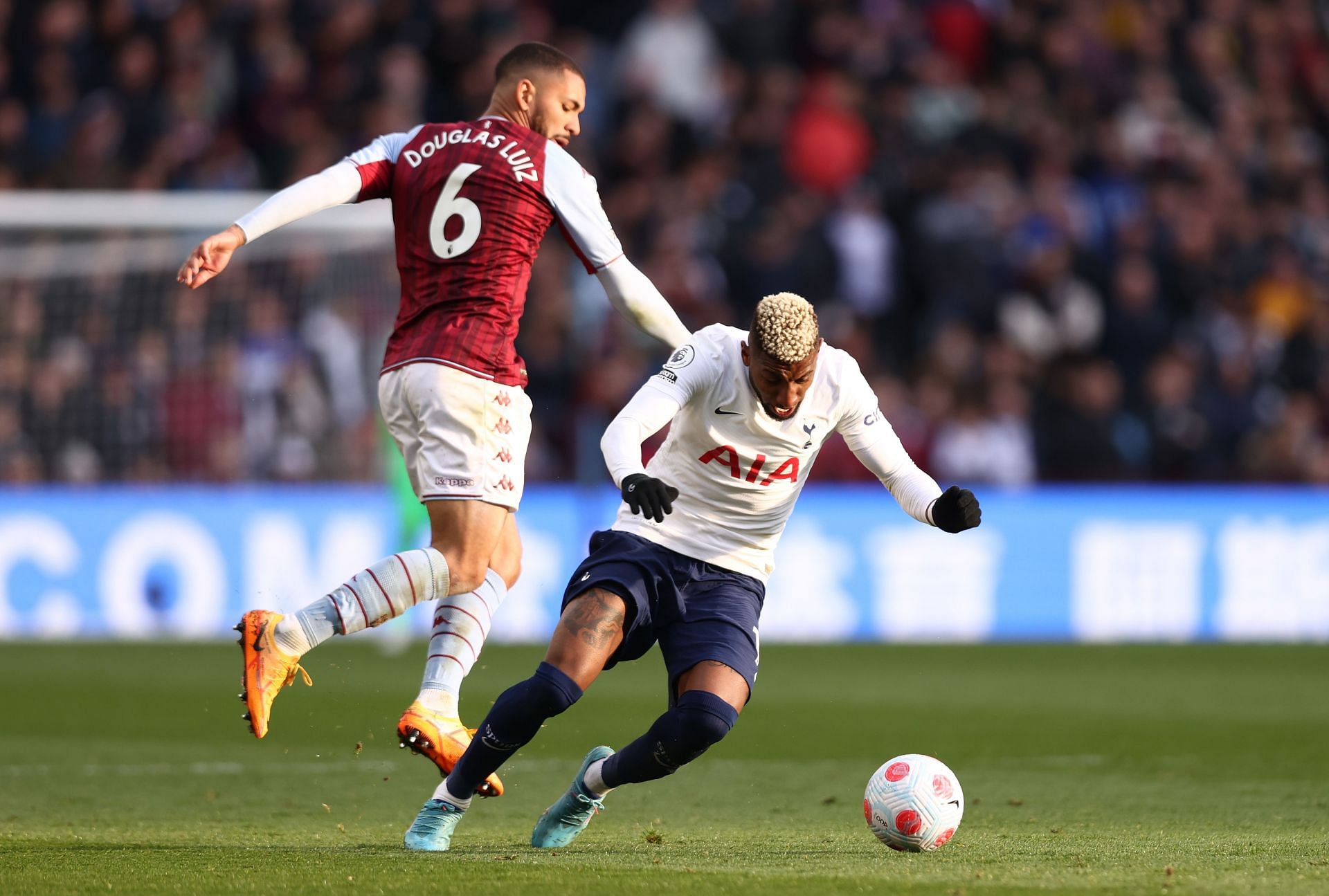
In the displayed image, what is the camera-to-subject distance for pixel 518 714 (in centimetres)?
554

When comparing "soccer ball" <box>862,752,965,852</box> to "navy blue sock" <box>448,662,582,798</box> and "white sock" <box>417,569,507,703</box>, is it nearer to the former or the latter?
"navy blue sock" <box>448,662,582,798</box>

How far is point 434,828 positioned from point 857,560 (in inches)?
365

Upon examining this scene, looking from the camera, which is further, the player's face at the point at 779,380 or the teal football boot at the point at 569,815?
the teal football boot at the point at 569,815

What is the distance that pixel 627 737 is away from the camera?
365 inches

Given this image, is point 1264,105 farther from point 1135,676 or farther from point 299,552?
point 299,552

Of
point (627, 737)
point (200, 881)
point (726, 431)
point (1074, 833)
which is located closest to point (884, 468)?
A: point (726, 431)

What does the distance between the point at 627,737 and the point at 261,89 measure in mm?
8769

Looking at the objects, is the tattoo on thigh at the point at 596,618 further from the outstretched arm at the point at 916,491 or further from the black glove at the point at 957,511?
the black glove at the point at 957,511

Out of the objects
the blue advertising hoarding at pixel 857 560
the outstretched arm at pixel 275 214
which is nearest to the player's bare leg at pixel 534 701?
the outstretched arm at pixel 275 214

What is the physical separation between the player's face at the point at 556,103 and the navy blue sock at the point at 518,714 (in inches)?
71.5

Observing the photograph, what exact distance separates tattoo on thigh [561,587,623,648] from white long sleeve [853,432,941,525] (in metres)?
0.88

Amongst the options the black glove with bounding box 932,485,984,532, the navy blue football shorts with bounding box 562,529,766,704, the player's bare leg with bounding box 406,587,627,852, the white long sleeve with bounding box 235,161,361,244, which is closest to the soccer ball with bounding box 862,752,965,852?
the navy blue football shorts with bounding box 562,529,766,704

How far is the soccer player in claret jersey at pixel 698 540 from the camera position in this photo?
5562 millimetres

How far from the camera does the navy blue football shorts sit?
5766mm
